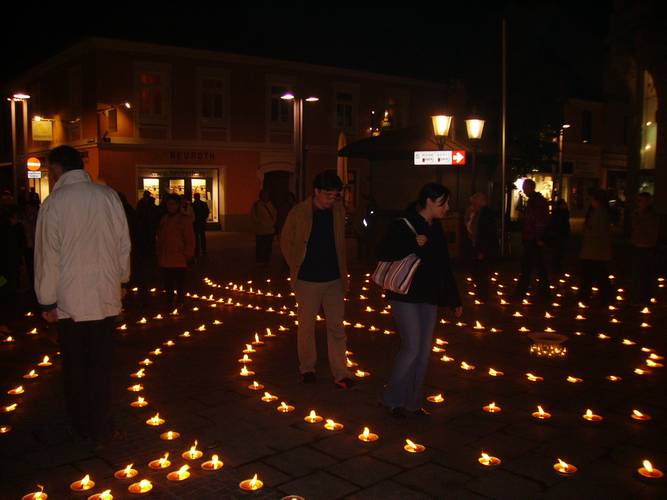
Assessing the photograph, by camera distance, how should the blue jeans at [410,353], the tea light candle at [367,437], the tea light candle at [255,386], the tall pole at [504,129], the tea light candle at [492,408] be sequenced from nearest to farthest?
1. the tea light candle at [367,437]
2. the blue jeans at [410,353]
3. the tea light candle at [492,408]
4. the tea light candle at [255,386]
5. the tall pole at [504,129]

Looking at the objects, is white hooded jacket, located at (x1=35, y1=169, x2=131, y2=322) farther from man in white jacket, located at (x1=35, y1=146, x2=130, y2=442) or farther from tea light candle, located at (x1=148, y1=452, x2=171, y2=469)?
tea light candle, located at (x1=148, y1=452, x2=171, y2=469)

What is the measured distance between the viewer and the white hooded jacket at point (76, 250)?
4492 millimetres

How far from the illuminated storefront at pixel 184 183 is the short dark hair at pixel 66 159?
24.1m

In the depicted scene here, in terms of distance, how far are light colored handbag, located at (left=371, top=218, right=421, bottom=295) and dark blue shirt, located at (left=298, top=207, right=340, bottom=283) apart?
0.95 m

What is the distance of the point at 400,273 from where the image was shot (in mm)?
5066

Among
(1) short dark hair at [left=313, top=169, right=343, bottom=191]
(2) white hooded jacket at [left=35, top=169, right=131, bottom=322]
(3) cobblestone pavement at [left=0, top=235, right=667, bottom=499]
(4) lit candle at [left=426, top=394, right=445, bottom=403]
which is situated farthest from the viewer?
(1) short dark hair at [left=313, top=169, right=343, bottom=191]

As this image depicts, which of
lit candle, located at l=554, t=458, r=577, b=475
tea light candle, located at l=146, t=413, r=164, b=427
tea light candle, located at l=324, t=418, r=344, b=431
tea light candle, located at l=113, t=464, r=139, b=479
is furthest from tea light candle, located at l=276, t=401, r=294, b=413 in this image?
lit candle, located at l=554, t=458, r=577, b=475

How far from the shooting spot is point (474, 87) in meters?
24.3

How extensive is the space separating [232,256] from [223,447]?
15.0 meters

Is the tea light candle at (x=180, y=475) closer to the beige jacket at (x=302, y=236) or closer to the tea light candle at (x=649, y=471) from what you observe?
the beige jacket at (x=302, y=236)

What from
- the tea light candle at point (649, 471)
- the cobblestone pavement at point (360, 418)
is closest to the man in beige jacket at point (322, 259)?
the cobblestone pavement at point (360, 418)

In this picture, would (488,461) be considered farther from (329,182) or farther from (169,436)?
(329,182)

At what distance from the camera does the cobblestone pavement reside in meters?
4.16

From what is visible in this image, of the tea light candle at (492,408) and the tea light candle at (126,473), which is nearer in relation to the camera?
the tea light candle at (126,473)
